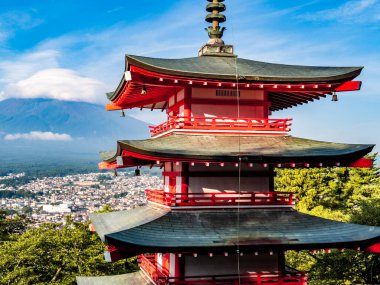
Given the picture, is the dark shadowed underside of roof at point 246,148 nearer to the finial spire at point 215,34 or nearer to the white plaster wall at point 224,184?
the white plaster wall at point 224,184

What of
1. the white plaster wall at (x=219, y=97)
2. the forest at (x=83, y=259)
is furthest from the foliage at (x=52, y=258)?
the white plaster wall at (x=219, y=97)

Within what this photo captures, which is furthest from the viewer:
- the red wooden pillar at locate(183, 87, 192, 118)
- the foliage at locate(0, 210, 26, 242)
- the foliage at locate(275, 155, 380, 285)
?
the foliage at locate(0, 210, 26, 242)

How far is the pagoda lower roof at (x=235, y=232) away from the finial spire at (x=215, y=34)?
6398 millimetres

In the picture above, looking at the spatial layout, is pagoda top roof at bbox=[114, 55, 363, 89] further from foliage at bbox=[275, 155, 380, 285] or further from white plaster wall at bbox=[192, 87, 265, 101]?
foliage at bbox=[275, 155, 380, 285]

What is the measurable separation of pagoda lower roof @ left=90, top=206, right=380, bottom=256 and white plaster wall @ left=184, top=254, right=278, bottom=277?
1.31 meters

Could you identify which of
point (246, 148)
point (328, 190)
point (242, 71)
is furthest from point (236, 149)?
point (328, 190)

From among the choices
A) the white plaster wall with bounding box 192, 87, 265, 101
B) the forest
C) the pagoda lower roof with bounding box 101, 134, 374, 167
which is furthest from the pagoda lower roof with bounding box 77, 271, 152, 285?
the forest

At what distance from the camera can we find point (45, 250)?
2709 cm

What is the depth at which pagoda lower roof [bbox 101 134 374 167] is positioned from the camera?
41.4ft

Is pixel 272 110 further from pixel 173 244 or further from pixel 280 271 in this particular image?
pixel 173 244

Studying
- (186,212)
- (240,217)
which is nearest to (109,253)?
(186,212)

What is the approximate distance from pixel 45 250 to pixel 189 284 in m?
16.3

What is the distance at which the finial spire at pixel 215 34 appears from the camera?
17.4 m

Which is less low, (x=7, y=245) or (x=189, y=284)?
(x=189, y=284)
